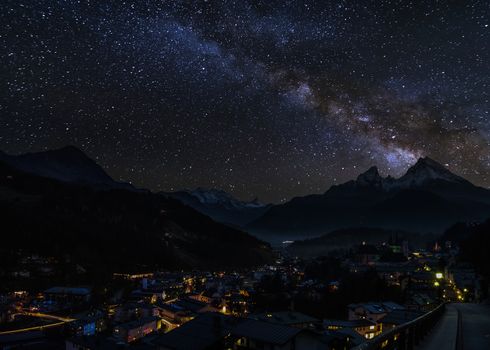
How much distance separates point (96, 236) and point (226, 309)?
3202 inches

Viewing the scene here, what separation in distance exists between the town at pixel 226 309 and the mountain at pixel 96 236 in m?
12.3

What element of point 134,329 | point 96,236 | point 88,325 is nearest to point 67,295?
point 88,325

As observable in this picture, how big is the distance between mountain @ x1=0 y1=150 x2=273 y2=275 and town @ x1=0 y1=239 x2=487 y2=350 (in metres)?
12.3

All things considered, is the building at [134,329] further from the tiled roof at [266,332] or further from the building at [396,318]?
the building at [396,318]

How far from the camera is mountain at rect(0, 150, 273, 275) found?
119 m

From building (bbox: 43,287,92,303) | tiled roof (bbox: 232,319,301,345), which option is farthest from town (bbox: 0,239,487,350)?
building (bbox: 43,287,92,303)

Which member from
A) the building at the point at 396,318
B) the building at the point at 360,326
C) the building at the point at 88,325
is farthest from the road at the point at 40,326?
the building at the point at 396,318

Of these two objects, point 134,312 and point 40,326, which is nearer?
point 40,326

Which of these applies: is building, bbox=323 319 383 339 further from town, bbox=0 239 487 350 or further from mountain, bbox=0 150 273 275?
mountain, bbox=0 150 273 275

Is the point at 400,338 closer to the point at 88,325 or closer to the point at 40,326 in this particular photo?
the point at 88,325

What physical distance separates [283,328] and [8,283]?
7544cm

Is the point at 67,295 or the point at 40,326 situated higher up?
the point at 67,295

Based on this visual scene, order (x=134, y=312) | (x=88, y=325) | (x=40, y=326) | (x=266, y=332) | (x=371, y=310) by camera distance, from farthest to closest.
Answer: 1. (x=134, y=312)
2. (x=40, y=326)
3. (x=88, y=325)
4. (x=371, y=310)
5. (x=266, y=332)

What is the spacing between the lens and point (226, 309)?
72.0m
